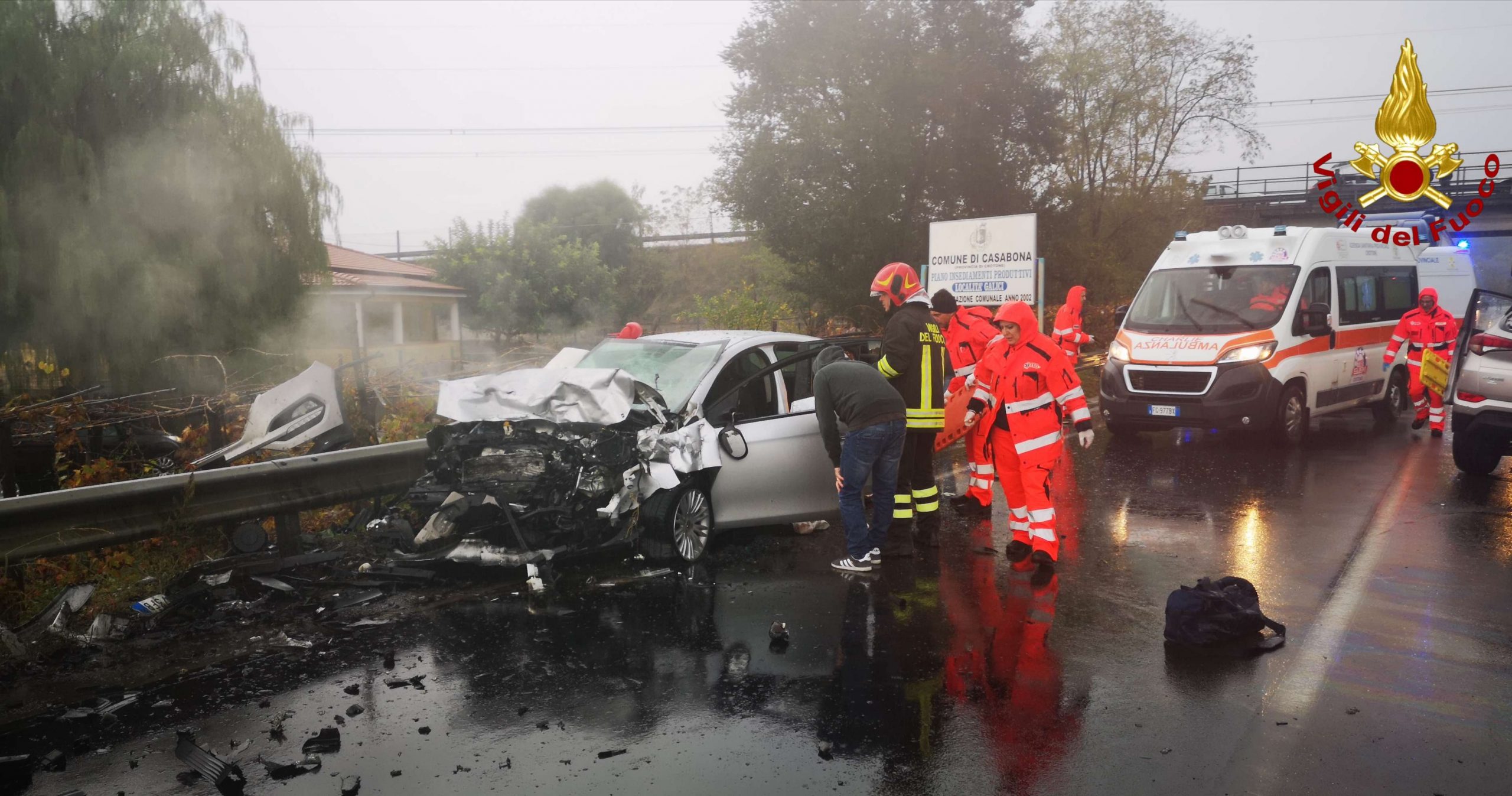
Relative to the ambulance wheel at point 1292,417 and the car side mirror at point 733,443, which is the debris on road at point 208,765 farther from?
the ambulance wheel at point 1292,417

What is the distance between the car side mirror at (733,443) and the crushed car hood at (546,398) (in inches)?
25.7

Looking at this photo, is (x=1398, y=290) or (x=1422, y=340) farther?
(x=1398, y=290)

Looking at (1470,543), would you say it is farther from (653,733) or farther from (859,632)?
(653,733)

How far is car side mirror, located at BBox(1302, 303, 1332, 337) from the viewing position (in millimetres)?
11648

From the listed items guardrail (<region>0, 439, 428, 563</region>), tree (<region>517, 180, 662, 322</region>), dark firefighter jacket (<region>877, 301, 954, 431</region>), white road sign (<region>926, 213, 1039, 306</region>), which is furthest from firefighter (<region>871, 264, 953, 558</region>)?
tree (<region>517, 180, 662, 322</region>)

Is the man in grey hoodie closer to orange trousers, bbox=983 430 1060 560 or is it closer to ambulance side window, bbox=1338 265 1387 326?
orange trousers, bbox=983 430 1060 560

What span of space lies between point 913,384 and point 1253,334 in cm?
610

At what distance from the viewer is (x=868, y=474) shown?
6.72 m

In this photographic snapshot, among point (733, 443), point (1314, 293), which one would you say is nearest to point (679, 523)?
point (733, 443)

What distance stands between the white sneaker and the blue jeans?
0.13 ft

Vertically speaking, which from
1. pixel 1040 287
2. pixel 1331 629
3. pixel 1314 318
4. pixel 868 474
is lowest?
pixel 1331 629

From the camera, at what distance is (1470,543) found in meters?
7.26

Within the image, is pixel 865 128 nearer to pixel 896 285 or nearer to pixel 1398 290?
pixel 1398 290

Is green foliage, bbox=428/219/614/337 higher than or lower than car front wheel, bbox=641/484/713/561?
higher
